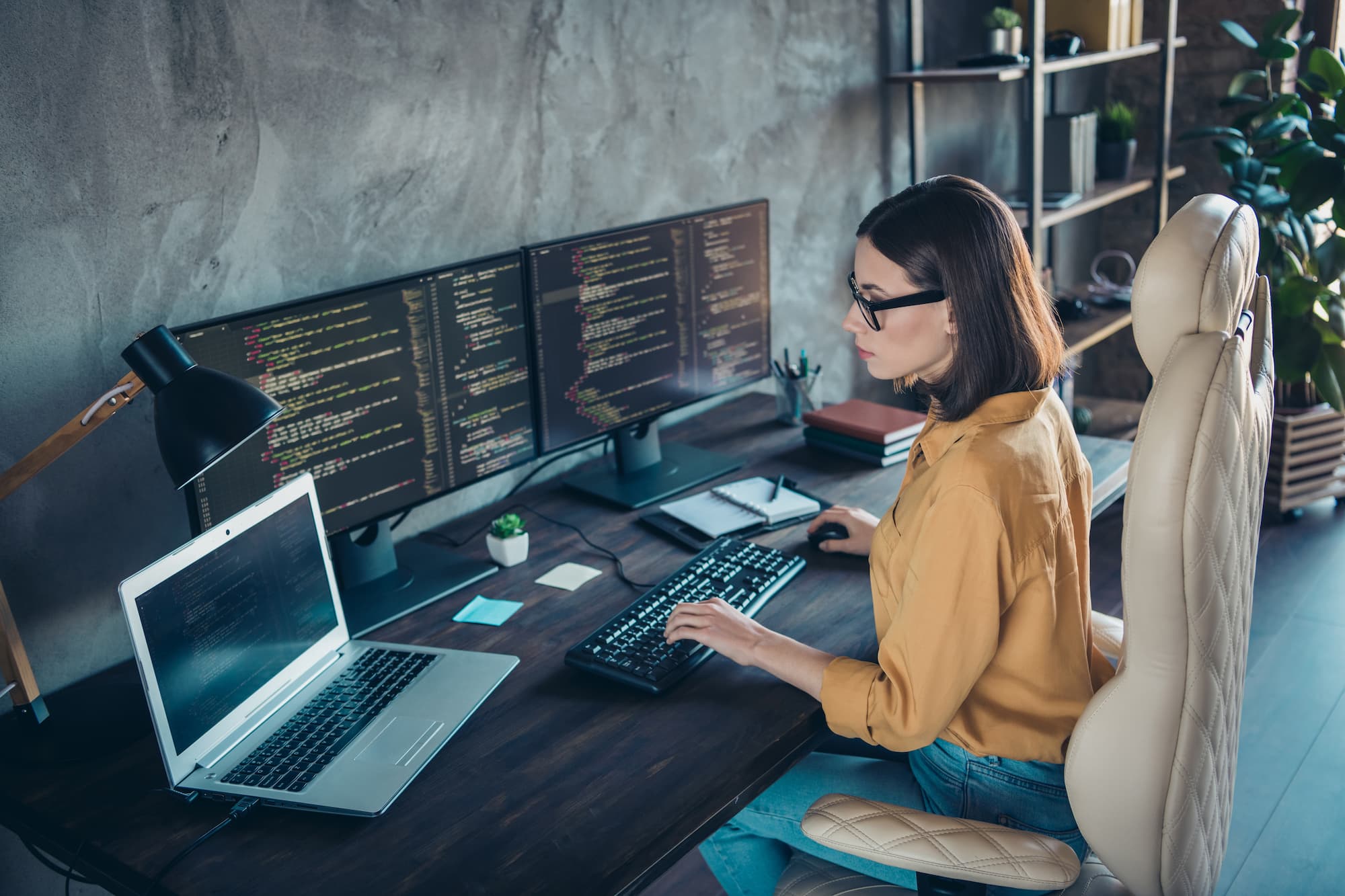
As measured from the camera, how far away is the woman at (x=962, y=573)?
139 centimetres

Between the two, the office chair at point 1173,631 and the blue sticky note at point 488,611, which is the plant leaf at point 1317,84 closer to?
the office chair at point 1173,631

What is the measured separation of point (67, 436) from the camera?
4.73ft

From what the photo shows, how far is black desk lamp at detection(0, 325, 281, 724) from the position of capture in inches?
55.1

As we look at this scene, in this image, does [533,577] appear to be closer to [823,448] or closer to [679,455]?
[679,455]

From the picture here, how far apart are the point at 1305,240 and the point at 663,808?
10.6ft

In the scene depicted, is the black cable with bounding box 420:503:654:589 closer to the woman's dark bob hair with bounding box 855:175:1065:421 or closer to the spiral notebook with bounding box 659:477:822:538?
the spiral notebook with bounding box 659:477:822:538

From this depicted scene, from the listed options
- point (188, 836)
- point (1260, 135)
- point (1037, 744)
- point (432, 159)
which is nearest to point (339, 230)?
point (432, 159)

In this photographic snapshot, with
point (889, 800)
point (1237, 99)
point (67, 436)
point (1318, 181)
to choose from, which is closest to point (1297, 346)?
point (1318, 181)

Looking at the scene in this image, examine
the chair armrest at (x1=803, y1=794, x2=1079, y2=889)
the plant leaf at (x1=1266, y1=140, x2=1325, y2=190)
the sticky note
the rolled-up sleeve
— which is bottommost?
the chair armrest at (x1=803, y1=794, x2=1079, y2=889)

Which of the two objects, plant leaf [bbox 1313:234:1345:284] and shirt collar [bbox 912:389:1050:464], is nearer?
shirt collar [bbox 912:389:1050:464]

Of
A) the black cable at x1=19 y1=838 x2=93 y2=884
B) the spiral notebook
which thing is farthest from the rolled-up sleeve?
the black cable at x1=19 y1=838 x2=93 y2=884

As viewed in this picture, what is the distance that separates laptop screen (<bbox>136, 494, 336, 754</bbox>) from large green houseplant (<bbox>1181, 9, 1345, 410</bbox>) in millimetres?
2898

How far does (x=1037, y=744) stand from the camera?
57.8 inches

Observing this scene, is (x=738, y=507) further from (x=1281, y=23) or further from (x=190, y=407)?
(x=1281, y=23)
